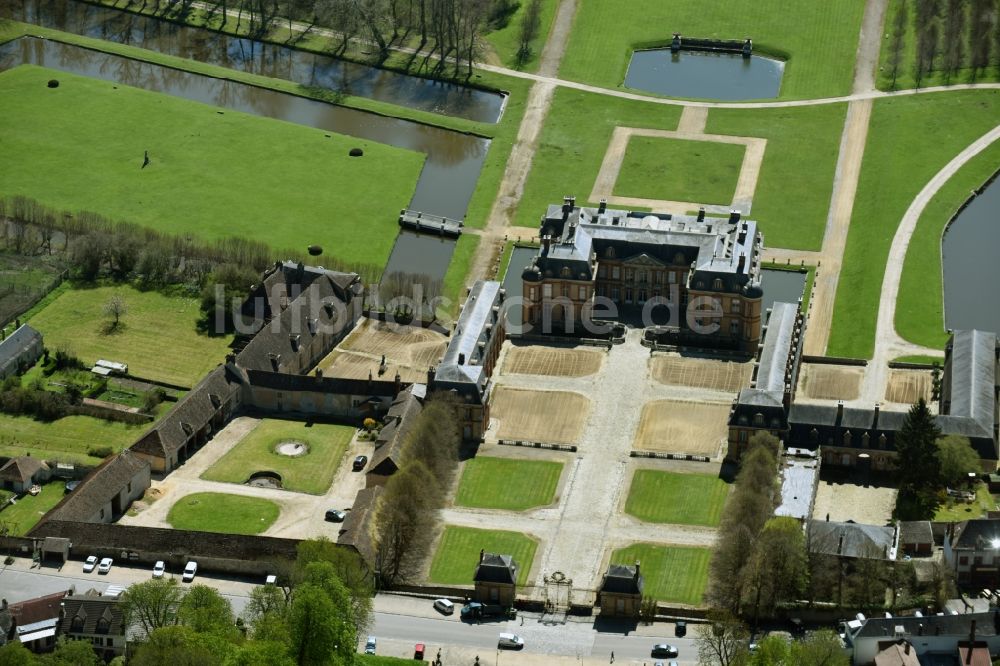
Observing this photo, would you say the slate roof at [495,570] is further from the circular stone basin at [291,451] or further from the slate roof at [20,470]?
the slate roof at [20,470]

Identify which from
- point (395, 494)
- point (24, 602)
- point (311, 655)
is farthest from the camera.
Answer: point (395, 494)

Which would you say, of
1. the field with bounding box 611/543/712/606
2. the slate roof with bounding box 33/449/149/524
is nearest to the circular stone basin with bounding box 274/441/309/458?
the slate roof with bounding box 33/449/149/524

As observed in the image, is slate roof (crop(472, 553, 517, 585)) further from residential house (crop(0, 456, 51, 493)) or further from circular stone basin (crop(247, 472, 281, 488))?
residential house (crop(0, 456, 51, 493))

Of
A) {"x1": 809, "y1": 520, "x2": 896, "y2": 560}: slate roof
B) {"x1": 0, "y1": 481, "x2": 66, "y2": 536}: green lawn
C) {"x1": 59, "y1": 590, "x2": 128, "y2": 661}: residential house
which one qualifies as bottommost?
{"x1": 59, "y1": 590, "x2": 128, "y2": 661}: residential house

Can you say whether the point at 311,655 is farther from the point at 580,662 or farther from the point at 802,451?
the point at 802,451

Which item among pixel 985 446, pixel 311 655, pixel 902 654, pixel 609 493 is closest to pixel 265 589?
pixel 311 655

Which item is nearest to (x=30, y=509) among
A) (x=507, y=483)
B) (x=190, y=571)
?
(x=190, y=571)

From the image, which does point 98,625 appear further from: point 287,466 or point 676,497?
point 676,497
